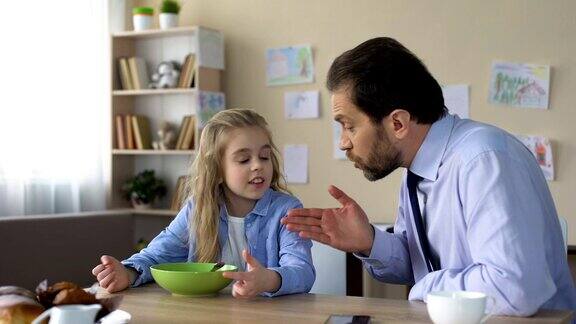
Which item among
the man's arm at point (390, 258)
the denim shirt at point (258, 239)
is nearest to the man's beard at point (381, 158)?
the man's arm at point (390, 258)

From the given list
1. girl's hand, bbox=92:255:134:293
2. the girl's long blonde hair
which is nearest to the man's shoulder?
the girl's long blonde hair

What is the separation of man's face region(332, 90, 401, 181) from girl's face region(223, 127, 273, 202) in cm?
40

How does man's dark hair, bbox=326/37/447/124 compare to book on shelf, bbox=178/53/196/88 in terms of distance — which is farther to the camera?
book on shelf, bbox=178/53/196/88

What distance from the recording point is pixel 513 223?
1615 mm

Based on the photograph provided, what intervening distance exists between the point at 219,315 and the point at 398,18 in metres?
2.92

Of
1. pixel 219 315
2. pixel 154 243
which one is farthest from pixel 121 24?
pixel 219 315

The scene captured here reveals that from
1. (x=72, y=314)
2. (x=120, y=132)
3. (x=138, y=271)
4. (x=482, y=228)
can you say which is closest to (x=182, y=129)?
(x=120, y=132)

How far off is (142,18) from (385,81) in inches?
124

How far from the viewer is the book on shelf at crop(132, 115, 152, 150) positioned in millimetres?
4895

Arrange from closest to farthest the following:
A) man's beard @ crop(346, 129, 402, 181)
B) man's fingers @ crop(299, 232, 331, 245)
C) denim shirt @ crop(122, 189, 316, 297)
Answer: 1. man's fingers @ crop(299, 232, 331, 245)
2. man's beard @ crop(346, 129, 402, 181)
3. denim shirt @ crop(122, 189, 316, 297)

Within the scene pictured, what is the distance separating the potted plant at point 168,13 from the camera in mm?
4730

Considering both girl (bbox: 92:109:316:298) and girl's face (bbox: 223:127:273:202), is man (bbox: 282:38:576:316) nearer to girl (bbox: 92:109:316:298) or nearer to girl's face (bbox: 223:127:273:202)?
girl (bbox: 92:109:316:298)

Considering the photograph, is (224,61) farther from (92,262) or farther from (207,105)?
(92,262)

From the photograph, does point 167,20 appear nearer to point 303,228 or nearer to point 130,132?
point 130,132
